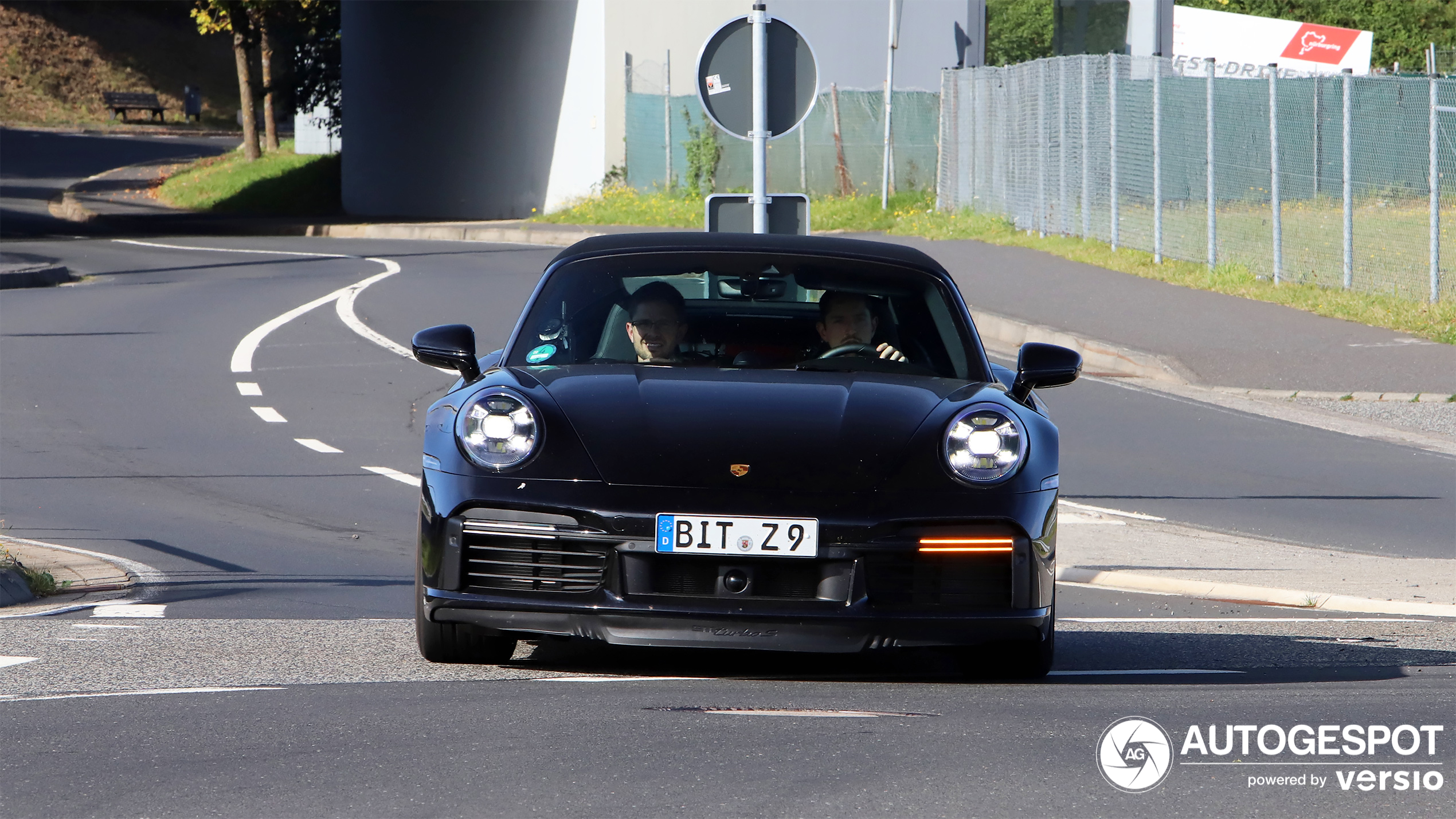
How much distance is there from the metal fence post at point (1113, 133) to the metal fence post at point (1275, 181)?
10.6 feet

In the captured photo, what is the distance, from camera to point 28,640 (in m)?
5.96

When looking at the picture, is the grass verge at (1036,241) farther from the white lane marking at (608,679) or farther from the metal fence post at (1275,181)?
the white lane marking at (608,679)

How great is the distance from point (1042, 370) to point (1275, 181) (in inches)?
579

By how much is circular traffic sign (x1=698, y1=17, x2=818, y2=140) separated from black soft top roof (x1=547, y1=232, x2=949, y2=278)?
371cm

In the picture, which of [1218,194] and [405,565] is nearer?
[405,565]

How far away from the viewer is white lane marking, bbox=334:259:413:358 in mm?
16312

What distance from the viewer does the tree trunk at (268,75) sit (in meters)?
44.9

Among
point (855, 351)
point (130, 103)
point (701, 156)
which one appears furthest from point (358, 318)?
point (130, 103)

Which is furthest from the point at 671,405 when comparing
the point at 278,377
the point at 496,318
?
the point at 496,318

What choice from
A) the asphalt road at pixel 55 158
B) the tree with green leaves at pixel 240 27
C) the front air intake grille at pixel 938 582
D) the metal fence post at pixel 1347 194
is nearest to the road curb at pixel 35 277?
the asphalt road at pixel 55 158

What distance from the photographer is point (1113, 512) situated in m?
9.67

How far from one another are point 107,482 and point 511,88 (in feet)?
95.4

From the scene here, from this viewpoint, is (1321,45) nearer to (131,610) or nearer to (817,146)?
(817,146)

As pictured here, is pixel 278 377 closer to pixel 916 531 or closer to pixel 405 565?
pixel 405 565
